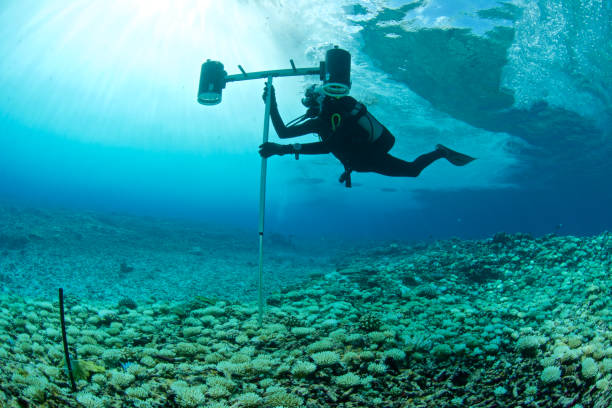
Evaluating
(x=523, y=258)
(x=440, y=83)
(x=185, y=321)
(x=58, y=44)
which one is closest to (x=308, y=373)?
(x=185, y=321)

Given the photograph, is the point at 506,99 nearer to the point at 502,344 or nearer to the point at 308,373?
the point at 502,344

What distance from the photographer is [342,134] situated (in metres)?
5.70

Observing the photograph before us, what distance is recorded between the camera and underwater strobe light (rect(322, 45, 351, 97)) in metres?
5.27

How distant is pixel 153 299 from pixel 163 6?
16.8m

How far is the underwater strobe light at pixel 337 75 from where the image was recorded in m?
5.27

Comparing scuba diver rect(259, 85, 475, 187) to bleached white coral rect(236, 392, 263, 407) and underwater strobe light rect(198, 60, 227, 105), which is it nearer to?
underwater strobe light rect(198, 60, 227, 105)

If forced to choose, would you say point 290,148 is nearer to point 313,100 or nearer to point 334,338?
point 313,100

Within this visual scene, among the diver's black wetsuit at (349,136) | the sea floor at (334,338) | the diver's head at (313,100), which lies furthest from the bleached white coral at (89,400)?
the diver's head at (313,100)

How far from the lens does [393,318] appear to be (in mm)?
6363

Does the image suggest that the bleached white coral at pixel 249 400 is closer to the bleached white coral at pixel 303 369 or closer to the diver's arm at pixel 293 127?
the bleached white coral at pixel 303 369

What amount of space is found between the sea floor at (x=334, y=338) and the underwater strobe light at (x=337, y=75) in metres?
4.06

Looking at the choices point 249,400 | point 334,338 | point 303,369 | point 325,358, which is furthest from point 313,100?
point 249,400

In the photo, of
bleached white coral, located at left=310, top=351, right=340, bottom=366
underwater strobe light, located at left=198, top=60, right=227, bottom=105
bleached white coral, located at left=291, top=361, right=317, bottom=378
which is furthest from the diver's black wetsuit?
bleached white coral, located at left=291, top=361, right=317, bottom=378

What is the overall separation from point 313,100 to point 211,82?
2.05 m
